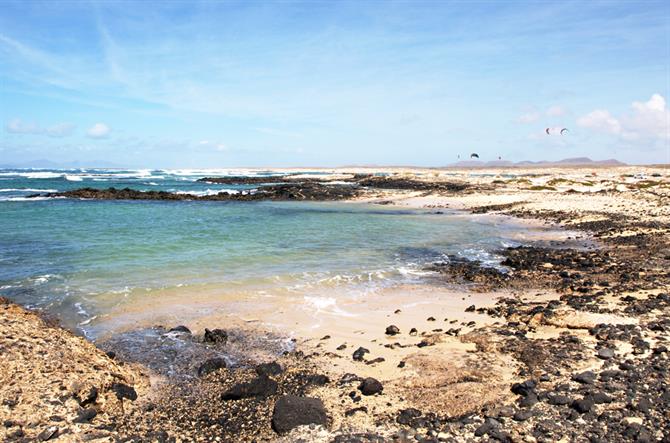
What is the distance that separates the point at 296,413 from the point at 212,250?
12.5 metres

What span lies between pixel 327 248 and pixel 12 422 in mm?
13471

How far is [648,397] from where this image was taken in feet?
17.8

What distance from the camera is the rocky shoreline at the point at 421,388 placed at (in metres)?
5.02

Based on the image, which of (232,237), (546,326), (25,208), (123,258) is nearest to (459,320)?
(546,326)

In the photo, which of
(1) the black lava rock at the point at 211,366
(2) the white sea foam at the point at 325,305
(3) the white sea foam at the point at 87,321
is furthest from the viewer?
(2) the white sea foam at the point at 325,305

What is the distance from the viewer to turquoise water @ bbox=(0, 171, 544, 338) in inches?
476

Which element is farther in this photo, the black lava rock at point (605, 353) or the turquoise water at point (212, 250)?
the turquoise water at point (212, 250)

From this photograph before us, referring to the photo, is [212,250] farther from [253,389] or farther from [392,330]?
[253,389]

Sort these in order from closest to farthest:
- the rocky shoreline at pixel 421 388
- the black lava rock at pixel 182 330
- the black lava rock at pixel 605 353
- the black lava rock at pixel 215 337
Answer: the rocky shoreline at pixel 421 388
the black lava rock at pixel 605 353
the black lava rock at pixel 215 337
the black lava rock at pixel 182 330

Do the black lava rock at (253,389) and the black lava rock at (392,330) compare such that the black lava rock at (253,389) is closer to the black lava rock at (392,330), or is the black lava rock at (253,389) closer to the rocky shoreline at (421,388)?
the rocky shoreline at (421,388)

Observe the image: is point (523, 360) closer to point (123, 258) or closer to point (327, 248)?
→ point (327, 248)

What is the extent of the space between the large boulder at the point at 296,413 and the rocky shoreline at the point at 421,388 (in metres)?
0.01

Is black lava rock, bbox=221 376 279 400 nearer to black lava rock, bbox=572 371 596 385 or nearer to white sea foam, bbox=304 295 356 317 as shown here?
white sea foam, bbox=304 295 356 317

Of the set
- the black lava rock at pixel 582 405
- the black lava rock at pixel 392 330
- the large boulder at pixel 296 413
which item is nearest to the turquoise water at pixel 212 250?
the black lava rock at pixel 392 330
